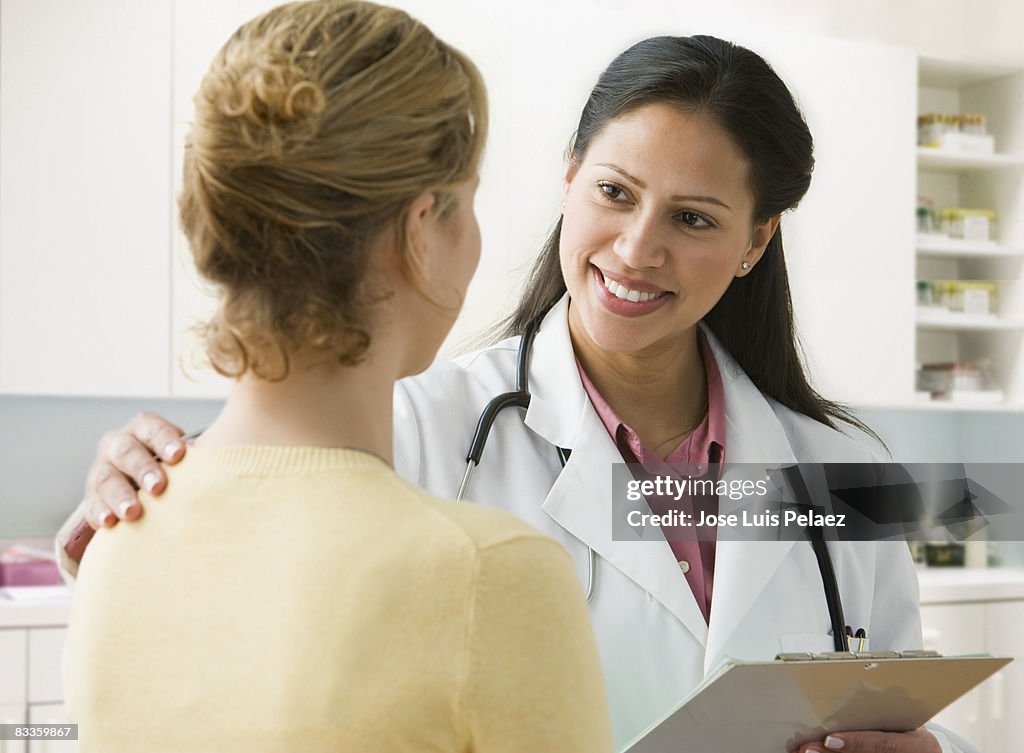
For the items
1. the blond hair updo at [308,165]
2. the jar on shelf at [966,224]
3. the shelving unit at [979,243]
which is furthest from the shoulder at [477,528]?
the jar on shelf at [966,224]

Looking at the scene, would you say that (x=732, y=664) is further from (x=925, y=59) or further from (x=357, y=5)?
(x=925, y=59)

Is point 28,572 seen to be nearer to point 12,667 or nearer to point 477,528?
point 12,667

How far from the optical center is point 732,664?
3.09 feet

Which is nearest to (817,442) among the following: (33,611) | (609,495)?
(609,495)

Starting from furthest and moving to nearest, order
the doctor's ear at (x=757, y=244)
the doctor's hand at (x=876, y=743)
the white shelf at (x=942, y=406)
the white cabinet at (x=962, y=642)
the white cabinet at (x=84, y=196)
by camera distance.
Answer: the white shelf at (x=942, y=406) → the white cabinet at (x=962, y=642) → the white cabinet at (x=84, y=196) → the doctor's ear at (x=757, y=244) → the doctor's hand at (x=876, y=743)

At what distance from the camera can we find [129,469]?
824mm

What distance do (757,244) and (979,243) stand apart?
2521mm

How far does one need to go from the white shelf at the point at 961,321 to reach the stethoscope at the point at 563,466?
7.81 feet

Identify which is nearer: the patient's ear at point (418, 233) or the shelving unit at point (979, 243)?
the patient's ear at point (418, 233)

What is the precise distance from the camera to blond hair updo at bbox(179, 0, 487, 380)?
676 millimetres

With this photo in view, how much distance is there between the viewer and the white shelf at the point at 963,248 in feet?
12.1

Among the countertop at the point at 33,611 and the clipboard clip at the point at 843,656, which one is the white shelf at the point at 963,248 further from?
the clipboard clip at the point at 843,656

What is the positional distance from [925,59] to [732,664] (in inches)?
127

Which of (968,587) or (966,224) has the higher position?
(966,224)
